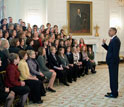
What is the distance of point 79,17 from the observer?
1400 cm

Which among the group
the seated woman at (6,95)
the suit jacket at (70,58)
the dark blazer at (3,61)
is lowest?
the seated woman at (6,95)

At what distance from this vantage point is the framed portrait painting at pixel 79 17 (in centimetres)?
1387

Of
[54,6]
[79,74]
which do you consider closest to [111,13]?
[54,6]

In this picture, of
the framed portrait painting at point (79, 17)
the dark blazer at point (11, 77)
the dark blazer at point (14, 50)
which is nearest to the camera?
the dark blazer at point (11, 77)

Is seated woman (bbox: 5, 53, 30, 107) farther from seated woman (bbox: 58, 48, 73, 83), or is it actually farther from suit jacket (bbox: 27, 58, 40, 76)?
seated woman (bbox: 58, 48, 73, 83)

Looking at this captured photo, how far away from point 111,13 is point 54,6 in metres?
4.25

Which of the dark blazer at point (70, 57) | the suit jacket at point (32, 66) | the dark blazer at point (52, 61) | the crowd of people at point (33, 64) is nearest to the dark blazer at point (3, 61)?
the crowd of people at point (33, 64)

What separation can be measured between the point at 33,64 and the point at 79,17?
339 inches

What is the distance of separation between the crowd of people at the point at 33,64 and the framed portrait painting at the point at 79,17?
124 inches

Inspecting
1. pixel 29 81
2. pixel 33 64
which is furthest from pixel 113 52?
pixel 29 81

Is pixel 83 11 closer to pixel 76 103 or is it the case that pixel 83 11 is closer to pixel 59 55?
pixel 59 55

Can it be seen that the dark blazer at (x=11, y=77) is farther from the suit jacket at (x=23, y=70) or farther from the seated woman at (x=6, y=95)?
the suit jacket at (x=23, y=70)

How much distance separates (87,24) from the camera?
14125 mm

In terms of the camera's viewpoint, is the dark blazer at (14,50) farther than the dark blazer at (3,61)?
Yes
